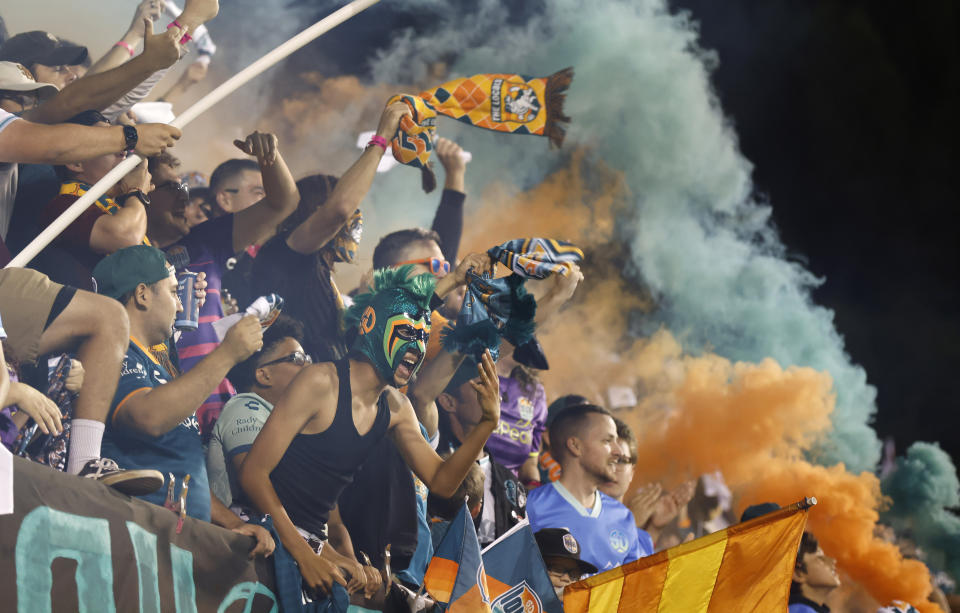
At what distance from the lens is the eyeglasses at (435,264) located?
12.2ft

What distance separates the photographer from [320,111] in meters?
3.55

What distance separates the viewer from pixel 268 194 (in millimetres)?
3328

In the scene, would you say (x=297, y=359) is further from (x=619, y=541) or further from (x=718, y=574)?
(x=718, y=574)

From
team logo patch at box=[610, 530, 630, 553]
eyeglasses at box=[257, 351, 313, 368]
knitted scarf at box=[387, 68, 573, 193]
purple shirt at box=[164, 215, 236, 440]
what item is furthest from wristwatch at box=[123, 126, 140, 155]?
team logo patch at box=[610, 530, 630, 553]

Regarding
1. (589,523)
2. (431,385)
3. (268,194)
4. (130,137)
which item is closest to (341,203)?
(268,194)

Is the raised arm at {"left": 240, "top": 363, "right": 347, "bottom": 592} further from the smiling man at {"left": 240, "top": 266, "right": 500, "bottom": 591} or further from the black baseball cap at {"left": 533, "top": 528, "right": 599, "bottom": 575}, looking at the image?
the black baseball cap at {"left": 533, "top": 528, "right": 599, "bottom": 575}

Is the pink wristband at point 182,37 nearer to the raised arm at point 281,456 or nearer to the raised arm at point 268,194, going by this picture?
the raised arm at point 268,194

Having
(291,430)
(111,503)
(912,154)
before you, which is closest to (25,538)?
(111,503)

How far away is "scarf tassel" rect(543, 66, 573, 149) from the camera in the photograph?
13.9ft

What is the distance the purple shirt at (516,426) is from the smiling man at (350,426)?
42cm

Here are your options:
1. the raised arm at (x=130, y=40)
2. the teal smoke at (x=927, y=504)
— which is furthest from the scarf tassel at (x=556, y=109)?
the teal smoke at (x=927, y=504)

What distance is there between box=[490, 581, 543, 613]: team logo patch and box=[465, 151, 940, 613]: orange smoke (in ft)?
3.66

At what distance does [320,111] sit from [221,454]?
134cm

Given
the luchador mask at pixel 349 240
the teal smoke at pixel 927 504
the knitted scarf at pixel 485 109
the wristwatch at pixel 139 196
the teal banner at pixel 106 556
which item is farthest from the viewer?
the teal smoke at pixel 927 504
